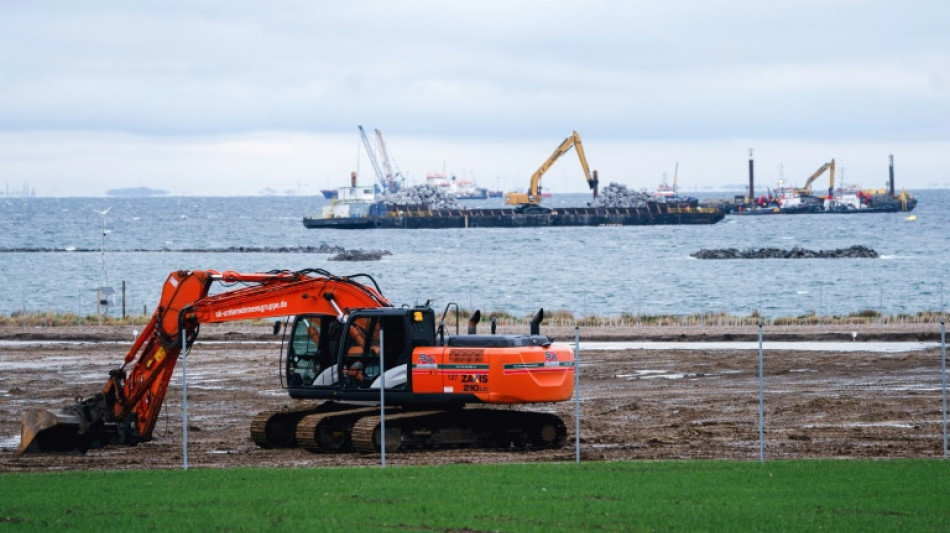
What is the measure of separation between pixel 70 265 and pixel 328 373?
105m

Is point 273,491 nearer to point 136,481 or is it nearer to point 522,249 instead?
point 136,481

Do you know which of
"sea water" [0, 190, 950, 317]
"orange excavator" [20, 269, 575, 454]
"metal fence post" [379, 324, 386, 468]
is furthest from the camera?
"sea water" [0, 190, 950, 317]

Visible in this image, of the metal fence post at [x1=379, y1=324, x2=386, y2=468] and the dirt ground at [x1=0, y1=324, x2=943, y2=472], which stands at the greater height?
the metal fence post at [x1=379, y1=324, x2=386, y2=468]

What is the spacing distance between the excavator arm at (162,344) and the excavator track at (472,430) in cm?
207

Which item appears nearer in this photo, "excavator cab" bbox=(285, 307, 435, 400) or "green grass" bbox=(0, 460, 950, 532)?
"green grass" bbox=(0, 460, 950, 532)

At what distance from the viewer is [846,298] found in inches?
3231

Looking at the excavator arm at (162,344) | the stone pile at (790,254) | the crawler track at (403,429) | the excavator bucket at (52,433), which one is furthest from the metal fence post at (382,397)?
the stone pile at (790,254)

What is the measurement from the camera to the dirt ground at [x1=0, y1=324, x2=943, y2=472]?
22766 millimetres

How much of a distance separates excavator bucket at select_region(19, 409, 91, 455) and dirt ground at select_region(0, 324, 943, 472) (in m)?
0.22

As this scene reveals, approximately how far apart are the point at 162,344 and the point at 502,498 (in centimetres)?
753

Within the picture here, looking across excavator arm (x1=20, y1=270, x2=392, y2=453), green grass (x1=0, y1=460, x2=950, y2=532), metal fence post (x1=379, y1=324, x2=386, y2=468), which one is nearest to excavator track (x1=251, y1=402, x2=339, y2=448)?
excavator arm (x1=20, y1=270, x2=392, y2=453)

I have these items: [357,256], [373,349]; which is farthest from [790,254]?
[373,349]

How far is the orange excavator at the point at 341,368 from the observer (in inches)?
883

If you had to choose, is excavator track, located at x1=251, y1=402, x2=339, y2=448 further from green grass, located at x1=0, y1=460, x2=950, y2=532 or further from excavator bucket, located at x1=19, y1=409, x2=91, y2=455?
green grass, located at x1=0, y1=460, x2=950, y2=532
